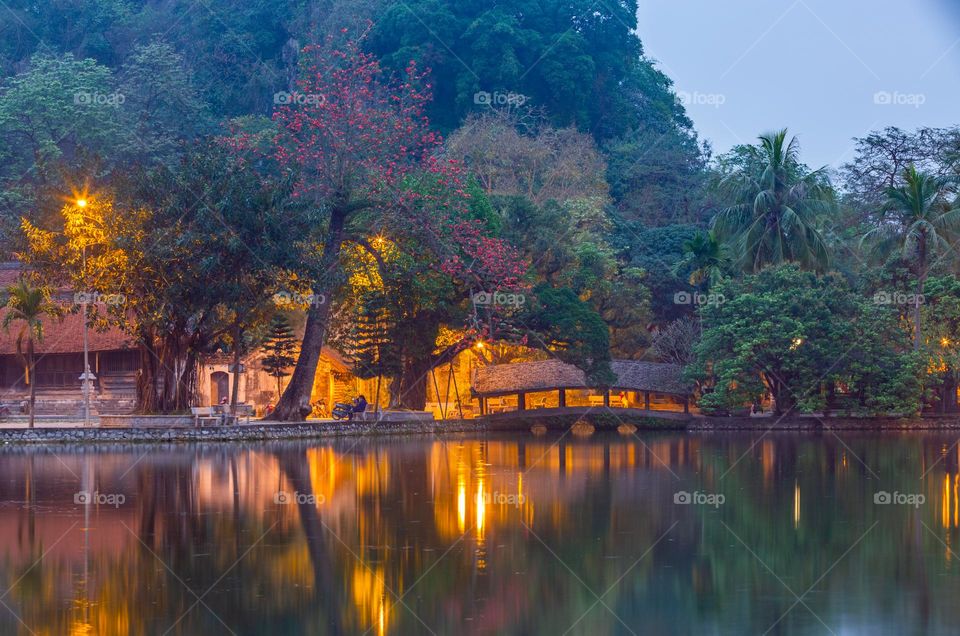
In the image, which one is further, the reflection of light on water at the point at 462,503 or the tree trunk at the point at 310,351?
the tree trunk at the point at 310,351

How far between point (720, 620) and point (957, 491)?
1174cm

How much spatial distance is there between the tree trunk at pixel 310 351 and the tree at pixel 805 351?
13788 mm

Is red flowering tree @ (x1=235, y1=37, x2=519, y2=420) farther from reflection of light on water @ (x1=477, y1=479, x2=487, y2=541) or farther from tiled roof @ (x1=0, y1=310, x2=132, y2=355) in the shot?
reflection of light on water @ (x1=477, y1=479, x2=487, y2=541)

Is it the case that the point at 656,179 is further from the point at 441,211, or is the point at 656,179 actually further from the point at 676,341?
the point at 441,211

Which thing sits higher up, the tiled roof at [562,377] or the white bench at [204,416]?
the tiled roof at [562,377]

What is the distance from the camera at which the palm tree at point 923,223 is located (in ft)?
148

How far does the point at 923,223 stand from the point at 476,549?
35122mm

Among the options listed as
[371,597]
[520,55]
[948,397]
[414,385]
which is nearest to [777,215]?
[948,397]

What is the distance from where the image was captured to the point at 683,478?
24.0 m

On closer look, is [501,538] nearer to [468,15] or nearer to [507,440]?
[507,440]

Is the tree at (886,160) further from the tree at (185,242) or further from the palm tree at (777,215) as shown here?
the tree at (185,242)

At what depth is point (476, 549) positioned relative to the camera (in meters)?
15.2

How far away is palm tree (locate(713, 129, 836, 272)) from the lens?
48.2 m

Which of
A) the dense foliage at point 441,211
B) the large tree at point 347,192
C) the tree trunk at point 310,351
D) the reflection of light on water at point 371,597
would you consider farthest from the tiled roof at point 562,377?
the reflection of light on water at point 371,597
